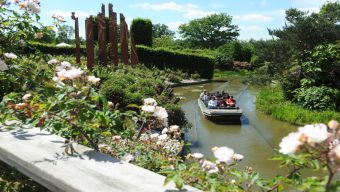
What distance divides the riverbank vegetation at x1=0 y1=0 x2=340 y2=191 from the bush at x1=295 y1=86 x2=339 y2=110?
34 millimetres

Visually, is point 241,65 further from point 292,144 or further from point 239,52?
point 292,144

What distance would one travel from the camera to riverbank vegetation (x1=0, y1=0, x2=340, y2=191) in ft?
5.31

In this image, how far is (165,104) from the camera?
11172mm

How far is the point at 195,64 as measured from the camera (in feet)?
104

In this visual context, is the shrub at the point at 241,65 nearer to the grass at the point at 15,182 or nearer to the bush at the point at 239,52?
the bush at the point at 239,52

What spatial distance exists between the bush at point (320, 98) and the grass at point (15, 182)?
1431 centimetres

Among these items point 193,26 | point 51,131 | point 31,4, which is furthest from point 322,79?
point 193,26

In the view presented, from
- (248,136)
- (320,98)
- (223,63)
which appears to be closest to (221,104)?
(248,136)

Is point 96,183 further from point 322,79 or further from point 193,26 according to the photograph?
point 193,26

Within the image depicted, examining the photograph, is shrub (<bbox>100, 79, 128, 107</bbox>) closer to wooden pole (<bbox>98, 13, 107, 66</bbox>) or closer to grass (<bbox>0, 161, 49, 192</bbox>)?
wooden pole (<bbox>98, 13, 107, 66</bbox>)

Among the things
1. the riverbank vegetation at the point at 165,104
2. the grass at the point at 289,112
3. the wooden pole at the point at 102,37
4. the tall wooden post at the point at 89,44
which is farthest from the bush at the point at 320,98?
the wooden pole at the point at 102,37

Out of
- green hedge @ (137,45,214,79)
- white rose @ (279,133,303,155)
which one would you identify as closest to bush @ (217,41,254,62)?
green hedge @ (137,45,214,79)

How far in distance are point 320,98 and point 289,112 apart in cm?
127

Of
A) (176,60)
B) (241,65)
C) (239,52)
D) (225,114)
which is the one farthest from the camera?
(239,52)
